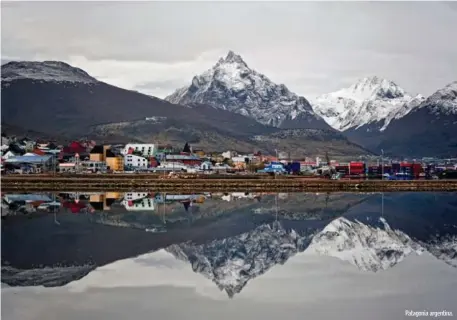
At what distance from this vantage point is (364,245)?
17.1 meters

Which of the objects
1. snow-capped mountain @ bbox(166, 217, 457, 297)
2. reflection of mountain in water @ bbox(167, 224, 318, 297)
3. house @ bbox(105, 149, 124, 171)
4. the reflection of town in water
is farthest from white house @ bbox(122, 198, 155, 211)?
house @ bbox(105, 149, 124, 171)

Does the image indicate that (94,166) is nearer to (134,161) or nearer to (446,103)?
(134,161)

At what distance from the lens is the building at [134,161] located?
191 feet

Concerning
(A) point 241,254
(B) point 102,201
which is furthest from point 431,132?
(A) point 241,254

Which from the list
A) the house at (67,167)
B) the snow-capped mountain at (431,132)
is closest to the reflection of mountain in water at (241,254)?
the house at (67,167)

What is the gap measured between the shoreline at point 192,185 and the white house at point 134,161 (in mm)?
14946

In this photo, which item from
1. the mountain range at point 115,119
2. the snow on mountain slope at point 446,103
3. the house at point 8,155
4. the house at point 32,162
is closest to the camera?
the house at point 32,162

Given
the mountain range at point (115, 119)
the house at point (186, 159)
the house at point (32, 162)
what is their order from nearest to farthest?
the house at point (32, 162), the house at point (186, 159), the mountain range at point (115, 119)

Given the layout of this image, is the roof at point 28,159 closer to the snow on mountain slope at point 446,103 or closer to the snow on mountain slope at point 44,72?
the snow on mountain slope at point 44,72

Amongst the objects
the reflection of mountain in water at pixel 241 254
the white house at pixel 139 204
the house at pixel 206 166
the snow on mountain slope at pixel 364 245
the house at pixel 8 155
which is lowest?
the snow on mountain slope at pixel 364 245

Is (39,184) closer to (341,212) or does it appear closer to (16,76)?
(341,212)

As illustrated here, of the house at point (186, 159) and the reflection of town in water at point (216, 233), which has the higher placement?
the house at point (186, 159)

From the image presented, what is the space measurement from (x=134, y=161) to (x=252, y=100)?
13517 cm

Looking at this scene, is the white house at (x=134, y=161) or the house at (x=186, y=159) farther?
the house at (x=186, y=159)
